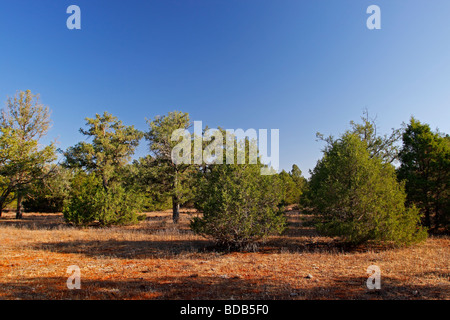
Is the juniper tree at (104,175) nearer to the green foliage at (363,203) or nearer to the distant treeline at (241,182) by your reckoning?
the distant treeline at (241,182)

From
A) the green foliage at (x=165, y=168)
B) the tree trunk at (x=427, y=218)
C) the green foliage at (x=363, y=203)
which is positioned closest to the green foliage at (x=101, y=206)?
the green foliage at (x=165, y=168)

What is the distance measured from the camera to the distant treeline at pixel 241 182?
11.5m

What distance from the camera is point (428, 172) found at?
16.3 m

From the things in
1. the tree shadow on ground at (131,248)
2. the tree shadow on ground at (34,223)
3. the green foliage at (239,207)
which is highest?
the green foliage at (239,207)

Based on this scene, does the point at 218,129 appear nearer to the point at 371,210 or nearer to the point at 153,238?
the point at 153,238

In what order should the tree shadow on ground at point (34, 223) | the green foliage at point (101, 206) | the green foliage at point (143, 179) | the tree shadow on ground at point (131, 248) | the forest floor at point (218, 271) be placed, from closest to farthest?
the forest floor at point (218, 271) → the tree shadow on ground at point (131, 248) → the tree shadow on ground at point (34, 223) → the green foliage at point (101, 206) → the green foliage at point (143, 179)

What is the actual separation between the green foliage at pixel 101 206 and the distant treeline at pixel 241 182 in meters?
0.09

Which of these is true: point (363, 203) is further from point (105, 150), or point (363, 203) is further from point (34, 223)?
point (34, 223)

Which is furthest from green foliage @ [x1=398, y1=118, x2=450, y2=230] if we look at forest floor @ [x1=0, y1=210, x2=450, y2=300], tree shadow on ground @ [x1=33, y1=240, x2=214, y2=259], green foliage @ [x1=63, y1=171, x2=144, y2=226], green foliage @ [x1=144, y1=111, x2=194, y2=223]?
green foliage @ [x1=63, y1=171, x2=144, y2=226]

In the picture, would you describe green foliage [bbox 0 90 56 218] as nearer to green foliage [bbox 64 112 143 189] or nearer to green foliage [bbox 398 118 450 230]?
green foliage [bbox 64 112 143 189]

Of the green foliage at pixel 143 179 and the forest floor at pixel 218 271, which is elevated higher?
the green foliage at pixel 143 179

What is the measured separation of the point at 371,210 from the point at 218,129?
18744 millimetres

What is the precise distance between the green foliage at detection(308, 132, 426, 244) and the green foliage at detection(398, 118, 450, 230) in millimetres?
4662

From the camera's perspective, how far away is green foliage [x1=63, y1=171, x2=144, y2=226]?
70.8ft
